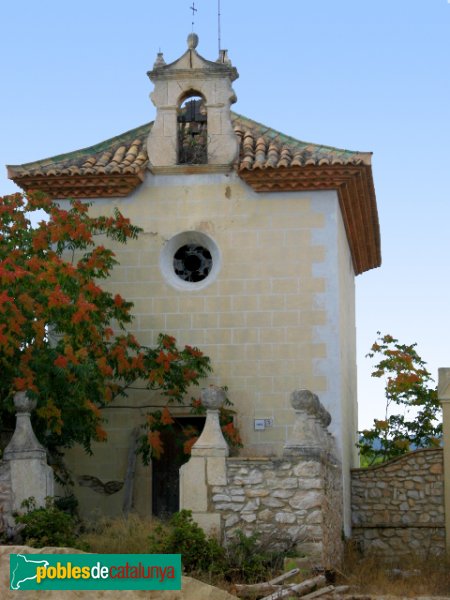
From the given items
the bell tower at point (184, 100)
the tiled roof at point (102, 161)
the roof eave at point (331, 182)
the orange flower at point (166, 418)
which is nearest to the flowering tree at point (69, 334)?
the orange flower at point (166, 418)

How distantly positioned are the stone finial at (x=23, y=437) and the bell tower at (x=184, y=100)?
6.20 metres

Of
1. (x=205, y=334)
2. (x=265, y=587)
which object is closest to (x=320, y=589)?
(x=265, y=587)

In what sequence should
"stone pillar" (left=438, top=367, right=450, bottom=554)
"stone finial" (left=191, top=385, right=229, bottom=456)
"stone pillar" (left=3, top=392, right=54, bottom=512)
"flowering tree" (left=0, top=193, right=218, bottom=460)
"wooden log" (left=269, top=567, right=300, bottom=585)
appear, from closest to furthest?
"wooden log" (left=269, top=567, right=300, bottom=585)
"stone pillar" (left=3, top=392, right=54, bottom=512)
"stone finial" (left=191, top=385, right=229, bottom=456)
"flowering tree" (left=0, top=193, right=218, bottom=460)
"stone pillar" (left=438, top=367, right=450, bottom=554)

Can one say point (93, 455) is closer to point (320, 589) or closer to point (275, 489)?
point (275, 489)

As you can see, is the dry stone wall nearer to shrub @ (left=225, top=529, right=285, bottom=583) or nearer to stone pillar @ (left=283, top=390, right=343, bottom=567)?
stone pillar @ (left=283, top=390, right=343, bottom=567)

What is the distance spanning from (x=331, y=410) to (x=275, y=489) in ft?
13.9

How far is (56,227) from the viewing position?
2027 centimetres

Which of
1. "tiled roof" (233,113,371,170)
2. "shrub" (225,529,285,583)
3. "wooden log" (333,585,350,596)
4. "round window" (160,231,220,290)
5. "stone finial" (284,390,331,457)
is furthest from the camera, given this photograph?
"round window" (160,231,220,290)

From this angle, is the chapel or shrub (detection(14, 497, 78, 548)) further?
the chapel

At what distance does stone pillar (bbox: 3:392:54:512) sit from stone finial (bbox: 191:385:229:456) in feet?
6.68

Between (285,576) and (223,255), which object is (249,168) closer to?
(223,255)

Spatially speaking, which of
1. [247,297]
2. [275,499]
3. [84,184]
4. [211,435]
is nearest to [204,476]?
[211,435]

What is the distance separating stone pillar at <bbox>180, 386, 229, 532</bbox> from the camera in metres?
16.9

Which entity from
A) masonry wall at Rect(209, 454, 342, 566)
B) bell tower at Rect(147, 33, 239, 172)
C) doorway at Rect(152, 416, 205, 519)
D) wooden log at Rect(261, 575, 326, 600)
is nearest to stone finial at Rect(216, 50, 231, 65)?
bell tower at Rect(147, 33, 239, 172)
